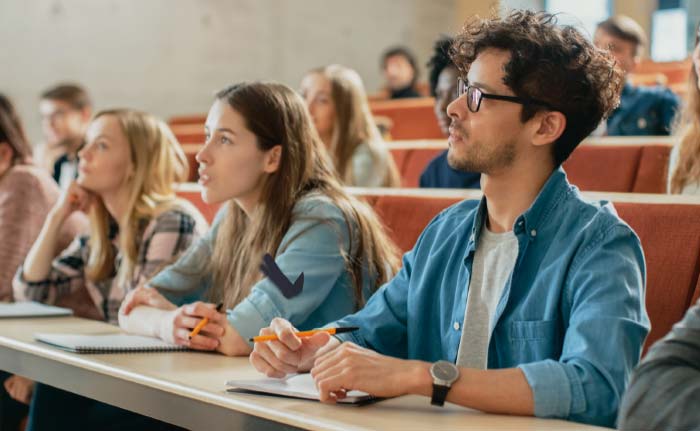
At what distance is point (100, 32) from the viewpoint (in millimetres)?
7344

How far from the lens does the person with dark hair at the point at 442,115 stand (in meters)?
3.36

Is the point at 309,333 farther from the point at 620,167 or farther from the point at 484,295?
the point at 620,167

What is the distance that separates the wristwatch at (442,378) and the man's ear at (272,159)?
98cm

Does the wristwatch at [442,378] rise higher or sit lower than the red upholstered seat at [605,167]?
lower

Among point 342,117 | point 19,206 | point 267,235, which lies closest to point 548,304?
point 267,235

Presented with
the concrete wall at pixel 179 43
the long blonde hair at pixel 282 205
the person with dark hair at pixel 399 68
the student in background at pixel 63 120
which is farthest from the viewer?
the person with dark hair at pixel 399 68

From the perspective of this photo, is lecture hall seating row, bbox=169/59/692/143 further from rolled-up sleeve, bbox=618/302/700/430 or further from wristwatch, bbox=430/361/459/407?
rolled-up sleeve, bbox=618/302/700/430

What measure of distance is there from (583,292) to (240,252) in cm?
101

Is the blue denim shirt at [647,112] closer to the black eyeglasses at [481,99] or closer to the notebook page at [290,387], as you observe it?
the black eyeglasses at [481,99]

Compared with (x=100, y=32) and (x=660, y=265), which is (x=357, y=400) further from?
(x=100, y=32)

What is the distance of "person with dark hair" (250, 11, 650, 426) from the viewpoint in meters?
1.40

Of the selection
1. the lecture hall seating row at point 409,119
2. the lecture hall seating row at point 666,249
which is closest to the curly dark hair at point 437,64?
the lecture hall seating row at point 666,249

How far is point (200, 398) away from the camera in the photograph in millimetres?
1533

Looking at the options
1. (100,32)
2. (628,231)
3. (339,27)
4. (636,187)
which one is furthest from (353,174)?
(339,27)
